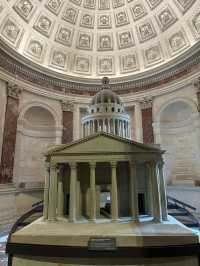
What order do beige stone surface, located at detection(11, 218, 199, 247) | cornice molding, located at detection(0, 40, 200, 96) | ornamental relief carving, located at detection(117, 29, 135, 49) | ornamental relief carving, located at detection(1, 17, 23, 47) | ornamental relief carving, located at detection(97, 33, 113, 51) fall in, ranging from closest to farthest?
beige stone surface, located at detection(11, 218, 199, 247) → cornice molding, located at detection(0, 40, 200, 96) → ornamental relief carving, located at detection(1, 17, 23, 47) → ornamental relief carving, located at detection(117, 29, 135, 49) → ornamental relief carving, located at detection(97, 33, 113, 51)

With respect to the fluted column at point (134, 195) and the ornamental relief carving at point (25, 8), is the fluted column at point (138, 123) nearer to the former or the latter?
the fluted column at point (134, 195)

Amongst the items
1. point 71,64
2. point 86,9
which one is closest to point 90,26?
point 86,9

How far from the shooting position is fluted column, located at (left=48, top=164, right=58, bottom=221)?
705 cm

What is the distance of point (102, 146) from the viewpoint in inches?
292

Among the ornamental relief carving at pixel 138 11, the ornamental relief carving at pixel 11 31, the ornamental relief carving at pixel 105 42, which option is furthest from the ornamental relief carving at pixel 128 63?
the ornamental relief carving at pixel 11 31

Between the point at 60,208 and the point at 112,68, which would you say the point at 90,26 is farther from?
the point at 60,208

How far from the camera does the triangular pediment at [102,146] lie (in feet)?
23.8

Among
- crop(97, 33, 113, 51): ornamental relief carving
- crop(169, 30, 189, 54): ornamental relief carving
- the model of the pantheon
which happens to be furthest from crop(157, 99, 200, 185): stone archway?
the model of the pantheon

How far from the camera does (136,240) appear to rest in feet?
18.0

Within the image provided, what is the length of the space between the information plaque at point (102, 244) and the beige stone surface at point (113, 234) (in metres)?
0.14

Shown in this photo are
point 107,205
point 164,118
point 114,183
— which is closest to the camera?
point 114,183

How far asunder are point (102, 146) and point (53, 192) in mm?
2400

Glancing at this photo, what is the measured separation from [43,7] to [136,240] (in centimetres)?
1698

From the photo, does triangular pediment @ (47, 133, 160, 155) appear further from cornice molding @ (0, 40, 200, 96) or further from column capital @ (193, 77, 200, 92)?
cornice molding @ (0, 40, 200, 96)
